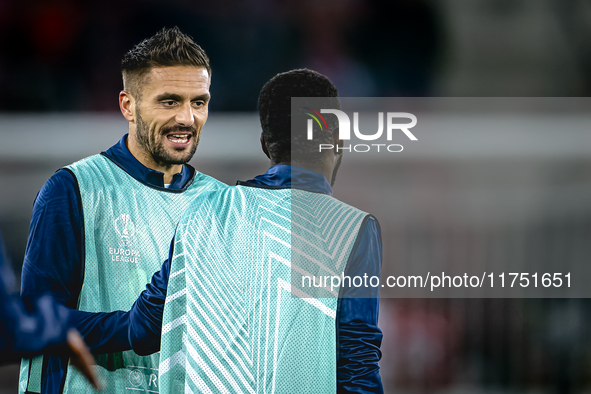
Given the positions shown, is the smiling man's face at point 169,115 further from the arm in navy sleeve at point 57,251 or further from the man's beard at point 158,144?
the arm in navy sleeve at point 57,251

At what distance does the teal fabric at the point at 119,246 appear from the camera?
1.32 meters

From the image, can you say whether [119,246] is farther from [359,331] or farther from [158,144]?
[359,331]

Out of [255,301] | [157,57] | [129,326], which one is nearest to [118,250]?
[129,326]

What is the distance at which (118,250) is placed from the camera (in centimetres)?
135

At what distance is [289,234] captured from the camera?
4.11ft

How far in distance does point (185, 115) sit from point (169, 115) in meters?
0.05

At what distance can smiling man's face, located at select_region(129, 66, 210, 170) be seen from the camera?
1396mm

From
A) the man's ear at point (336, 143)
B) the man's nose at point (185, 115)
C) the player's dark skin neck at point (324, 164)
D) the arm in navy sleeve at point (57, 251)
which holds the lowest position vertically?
the arm in navy sleeve at point (57, 251)

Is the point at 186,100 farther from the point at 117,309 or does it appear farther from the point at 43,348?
the point at 43,348

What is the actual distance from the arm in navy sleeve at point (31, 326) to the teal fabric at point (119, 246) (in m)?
0.07

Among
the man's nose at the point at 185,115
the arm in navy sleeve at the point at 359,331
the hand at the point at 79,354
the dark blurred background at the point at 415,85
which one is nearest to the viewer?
the arm in navy sleeve at the point at 359,331

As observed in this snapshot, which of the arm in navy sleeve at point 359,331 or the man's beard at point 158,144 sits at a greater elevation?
the man's beard at point 158,144

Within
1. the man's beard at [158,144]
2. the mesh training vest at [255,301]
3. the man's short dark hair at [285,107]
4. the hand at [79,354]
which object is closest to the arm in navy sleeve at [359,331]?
the mesh training vest at [255,301]

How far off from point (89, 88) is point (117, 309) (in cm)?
134
